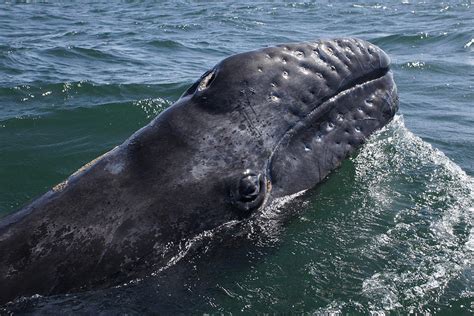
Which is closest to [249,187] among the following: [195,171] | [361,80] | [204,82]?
[195,171]

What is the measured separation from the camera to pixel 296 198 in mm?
5641

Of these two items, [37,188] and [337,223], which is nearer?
[337,223]

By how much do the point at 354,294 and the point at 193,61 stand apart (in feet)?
42.5

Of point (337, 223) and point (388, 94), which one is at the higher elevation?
point (388, 94)

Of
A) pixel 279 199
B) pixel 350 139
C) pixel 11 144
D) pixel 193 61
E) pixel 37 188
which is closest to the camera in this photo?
pixel 279 199

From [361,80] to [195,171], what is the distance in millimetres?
2216

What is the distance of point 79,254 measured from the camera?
4637mm

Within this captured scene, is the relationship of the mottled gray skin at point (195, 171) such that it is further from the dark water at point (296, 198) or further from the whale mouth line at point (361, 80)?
the dark water at point (296, 198)

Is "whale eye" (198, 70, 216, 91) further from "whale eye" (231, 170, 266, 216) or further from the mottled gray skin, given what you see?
"whale eye" (231, 170, 266, 216)

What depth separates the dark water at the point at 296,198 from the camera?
504 centimetres

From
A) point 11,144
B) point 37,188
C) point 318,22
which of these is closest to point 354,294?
point 37,188

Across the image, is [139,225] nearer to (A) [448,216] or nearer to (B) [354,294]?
(B) [354,294]

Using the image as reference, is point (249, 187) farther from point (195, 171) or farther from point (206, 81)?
point (206, 81)

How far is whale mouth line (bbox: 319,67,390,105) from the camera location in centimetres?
597
